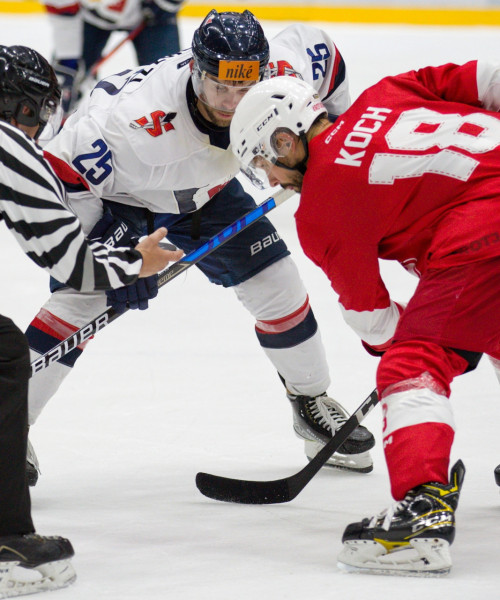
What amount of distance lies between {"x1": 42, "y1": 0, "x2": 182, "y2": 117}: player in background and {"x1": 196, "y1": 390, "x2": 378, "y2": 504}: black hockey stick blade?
9.98 feet

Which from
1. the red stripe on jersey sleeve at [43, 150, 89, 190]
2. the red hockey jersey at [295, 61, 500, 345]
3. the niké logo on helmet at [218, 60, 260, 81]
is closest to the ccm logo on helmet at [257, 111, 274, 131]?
the red hockey jersey at [295, 61, 500, 345]

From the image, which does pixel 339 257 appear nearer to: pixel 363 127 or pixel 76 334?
pixel 363 127

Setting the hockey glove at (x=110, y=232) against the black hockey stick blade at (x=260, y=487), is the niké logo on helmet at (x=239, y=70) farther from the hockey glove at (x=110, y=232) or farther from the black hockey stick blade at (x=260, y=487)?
the black hockey stick blade at (x=260, y=487)

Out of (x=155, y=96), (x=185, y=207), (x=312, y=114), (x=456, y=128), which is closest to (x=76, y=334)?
(x=185, y=207)

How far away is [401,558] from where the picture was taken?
6.40 feet

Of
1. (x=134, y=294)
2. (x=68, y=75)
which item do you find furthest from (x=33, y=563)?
(x=68, y=75)

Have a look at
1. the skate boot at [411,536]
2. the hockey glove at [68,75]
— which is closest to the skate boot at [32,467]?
the skate boot at [411,536]

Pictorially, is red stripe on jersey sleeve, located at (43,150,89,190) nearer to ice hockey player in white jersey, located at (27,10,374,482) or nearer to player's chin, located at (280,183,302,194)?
ice hockey player in white jersey, located at (27,10,374,482)

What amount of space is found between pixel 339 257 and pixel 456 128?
0.33 m

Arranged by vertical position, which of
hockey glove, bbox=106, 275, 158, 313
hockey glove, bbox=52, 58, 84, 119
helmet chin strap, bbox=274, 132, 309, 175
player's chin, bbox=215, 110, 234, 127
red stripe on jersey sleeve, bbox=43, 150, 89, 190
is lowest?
hockey glove, bbox=52, 58, 84, 119

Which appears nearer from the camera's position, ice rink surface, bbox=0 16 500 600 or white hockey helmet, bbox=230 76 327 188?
ice rink surface, bbox=0 16 500 600

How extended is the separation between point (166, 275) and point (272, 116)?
0.56 meters

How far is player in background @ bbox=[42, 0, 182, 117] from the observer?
514 centimetres

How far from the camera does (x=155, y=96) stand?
8.41ft
